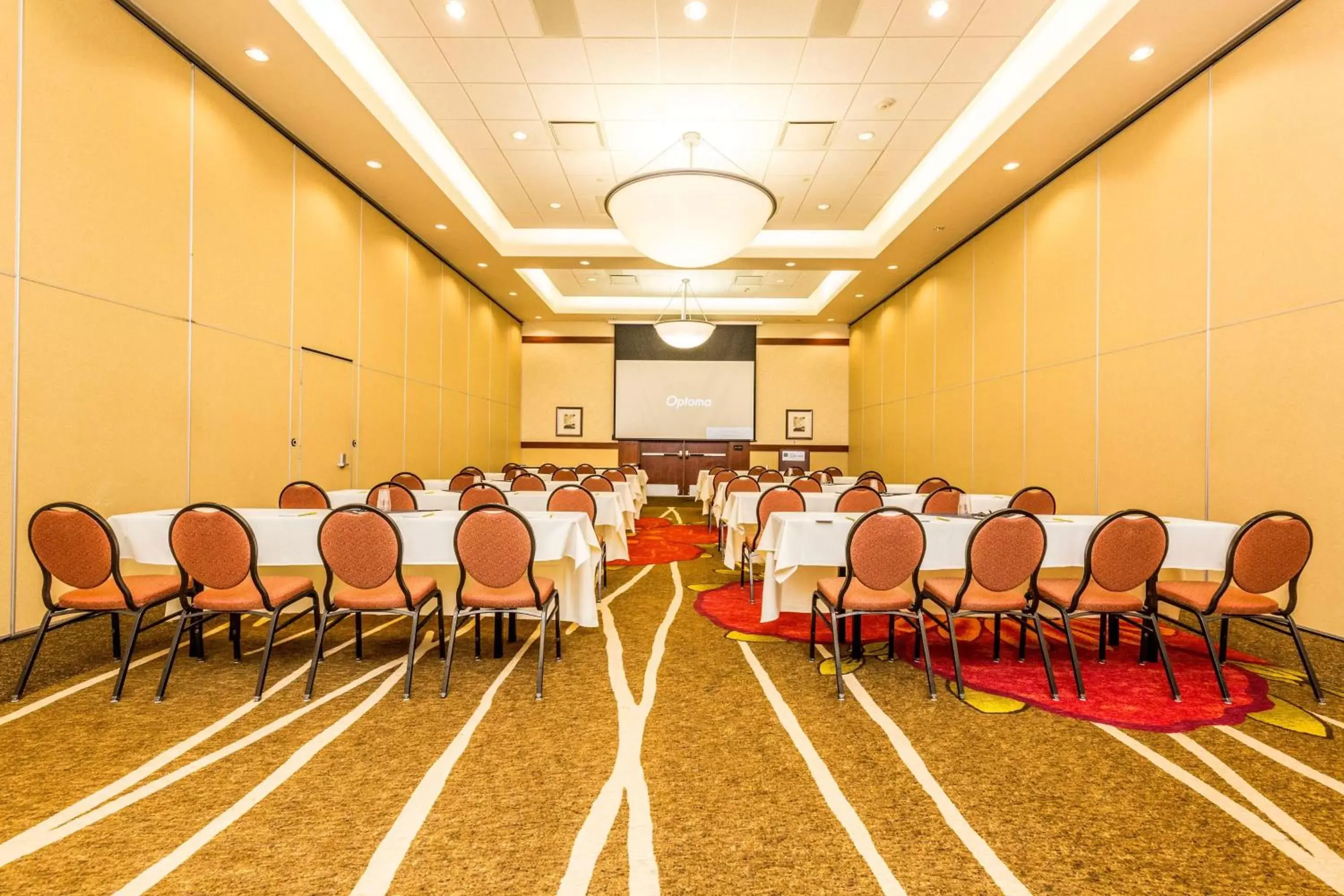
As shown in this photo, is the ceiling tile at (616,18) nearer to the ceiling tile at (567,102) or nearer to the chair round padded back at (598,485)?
the ceiling tile at (567,102)

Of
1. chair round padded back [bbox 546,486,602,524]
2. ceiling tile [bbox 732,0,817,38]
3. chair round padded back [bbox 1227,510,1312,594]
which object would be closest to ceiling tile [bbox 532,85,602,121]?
ceiling tile [bbox 732,0,817,38]

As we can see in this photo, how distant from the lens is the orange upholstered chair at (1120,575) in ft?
10.7

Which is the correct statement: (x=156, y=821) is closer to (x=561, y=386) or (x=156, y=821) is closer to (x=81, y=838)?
(x=81, y=838)

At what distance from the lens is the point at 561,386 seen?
15.8m

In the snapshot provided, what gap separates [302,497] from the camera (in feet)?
17.6

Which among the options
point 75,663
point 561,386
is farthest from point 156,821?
point 561,386

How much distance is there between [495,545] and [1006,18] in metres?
5.51

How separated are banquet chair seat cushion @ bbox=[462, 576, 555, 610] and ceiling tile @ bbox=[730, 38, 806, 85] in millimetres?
4735

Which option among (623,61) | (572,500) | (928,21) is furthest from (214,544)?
(928,21)

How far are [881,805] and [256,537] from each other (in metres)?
3.65

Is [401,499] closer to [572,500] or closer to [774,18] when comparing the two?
[572,500]

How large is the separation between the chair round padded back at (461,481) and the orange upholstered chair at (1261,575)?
21.3 ft

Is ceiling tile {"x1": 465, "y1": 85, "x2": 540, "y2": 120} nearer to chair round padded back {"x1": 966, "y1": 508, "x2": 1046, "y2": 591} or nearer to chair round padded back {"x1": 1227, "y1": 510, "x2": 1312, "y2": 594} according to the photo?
chair round padded back {"x1": 966, "y1": 508, "x2": 1046, "y2": 591}

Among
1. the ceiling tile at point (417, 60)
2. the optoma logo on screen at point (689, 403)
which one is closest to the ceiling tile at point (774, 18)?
the ceiling tile at point (417, 60)
